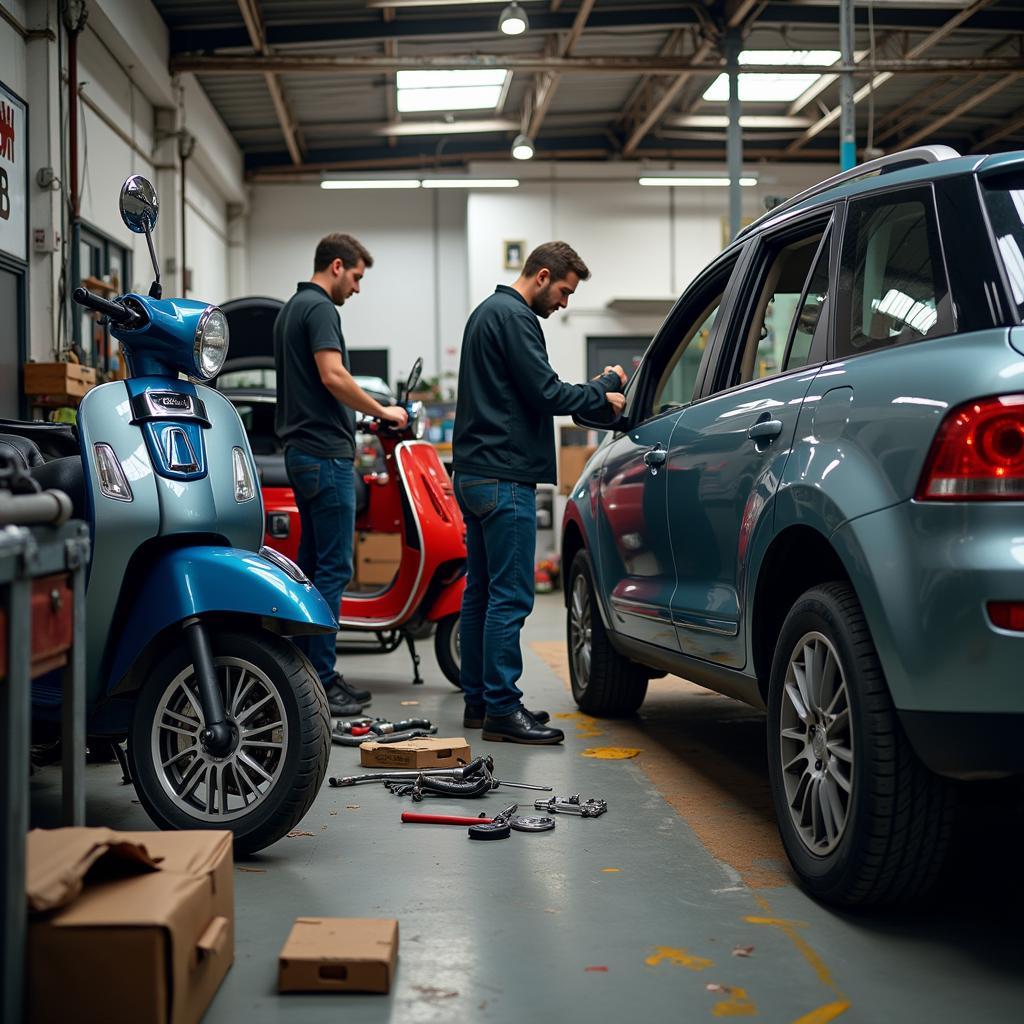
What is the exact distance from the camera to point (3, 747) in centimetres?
172

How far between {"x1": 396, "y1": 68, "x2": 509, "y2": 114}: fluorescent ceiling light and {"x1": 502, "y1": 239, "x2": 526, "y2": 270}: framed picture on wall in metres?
1.69

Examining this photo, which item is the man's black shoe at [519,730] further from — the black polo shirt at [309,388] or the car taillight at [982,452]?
the car taillight at [982,452]

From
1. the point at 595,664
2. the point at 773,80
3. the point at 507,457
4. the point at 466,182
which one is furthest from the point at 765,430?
the point at 466,182

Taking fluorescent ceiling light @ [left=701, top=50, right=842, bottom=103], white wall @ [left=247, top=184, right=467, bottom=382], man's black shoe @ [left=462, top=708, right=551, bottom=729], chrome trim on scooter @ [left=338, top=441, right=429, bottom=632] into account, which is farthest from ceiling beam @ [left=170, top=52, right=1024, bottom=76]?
man's black shoe @ [left=462, top=708, right=551, bottom=729]

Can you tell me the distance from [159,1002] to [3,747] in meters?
0.44

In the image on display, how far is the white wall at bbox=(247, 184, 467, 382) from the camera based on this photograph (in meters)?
16.6

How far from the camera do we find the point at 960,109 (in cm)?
1445

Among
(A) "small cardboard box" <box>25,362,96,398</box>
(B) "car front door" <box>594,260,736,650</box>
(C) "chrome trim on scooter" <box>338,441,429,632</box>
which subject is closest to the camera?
(B) "car front door" <box>594,260,736,650</box>

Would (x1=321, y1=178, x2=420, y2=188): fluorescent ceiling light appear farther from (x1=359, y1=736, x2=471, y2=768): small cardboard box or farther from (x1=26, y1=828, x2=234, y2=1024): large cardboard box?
(x1=26, y1=828, x2=234, y2=1024): large cardboard box

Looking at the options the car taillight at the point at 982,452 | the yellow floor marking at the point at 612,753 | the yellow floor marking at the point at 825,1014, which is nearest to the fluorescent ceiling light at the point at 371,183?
the yellow floor marking at the point at 612,753

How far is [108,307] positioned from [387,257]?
13981mm

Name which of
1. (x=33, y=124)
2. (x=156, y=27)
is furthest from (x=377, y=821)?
(x=156, y=27)

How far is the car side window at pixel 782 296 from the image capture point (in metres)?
3.09

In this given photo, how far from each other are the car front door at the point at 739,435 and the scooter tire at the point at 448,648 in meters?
2.40
